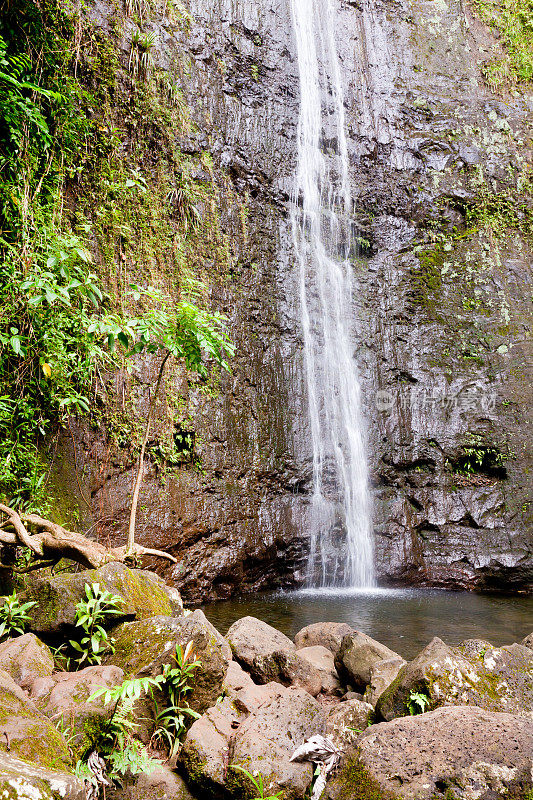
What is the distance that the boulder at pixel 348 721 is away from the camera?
2.39 metres

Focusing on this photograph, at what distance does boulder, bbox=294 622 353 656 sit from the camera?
4062mm

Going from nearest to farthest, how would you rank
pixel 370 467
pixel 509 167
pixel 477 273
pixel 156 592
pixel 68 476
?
1. pixel 156 592
2. pixel 68 476
3. pixel 370 467
4. pixel 477 273
5. pixel 509 167

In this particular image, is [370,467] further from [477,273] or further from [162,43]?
[162,43]

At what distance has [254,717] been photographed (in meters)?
2.41

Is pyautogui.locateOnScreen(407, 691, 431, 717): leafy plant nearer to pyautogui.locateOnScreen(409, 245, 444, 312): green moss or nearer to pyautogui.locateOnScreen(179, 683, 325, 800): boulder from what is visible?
pyautogui.locateOnScreen(179, 683, 325, 800): boulder

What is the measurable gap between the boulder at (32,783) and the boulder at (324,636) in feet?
9.17

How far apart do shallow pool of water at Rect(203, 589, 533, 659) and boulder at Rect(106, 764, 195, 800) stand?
9.06ft

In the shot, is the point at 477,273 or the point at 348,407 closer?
the point at 348,407

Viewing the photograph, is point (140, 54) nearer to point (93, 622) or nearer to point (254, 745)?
point (93, 622)

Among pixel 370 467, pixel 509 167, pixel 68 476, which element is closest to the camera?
pixel 68 476

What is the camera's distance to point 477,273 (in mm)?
9242

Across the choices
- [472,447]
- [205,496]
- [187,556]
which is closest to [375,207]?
[472,447]

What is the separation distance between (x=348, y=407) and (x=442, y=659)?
6.17 meters

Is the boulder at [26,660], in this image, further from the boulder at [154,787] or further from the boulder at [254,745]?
the boulder at [254,745]
